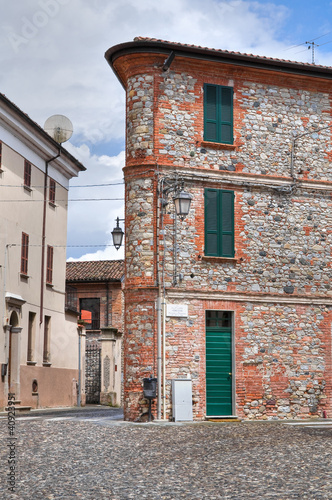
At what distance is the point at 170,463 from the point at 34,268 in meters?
16.3

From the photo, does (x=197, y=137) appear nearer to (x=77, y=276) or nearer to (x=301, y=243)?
(x=301, y=243)

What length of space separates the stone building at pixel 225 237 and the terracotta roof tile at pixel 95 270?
21.0 m

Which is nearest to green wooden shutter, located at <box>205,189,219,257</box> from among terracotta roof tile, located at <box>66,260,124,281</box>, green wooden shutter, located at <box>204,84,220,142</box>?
green wooden shutter, located at <box>204,84,220,142</box>

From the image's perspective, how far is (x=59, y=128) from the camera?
27625 mm

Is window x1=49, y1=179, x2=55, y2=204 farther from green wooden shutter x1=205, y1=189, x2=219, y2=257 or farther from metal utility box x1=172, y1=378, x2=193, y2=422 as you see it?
metal utility box x1=172, y1=378, x2=193, y2=422

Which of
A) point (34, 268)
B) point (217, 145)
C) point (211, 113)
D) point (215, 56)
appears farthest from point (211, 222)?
point (34, 268)

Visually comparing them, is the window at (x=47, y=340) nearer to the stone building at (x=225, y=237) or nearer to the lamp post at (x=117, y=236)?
the lamp post at (x=117, y=236)

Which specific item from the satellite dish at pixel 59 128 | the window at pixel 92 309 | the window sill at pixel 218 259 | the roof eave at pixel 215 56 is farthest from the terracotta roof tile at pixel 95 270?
the window sill at pixel 218 259

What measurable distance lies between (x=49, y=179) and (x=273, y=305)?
1210 cm

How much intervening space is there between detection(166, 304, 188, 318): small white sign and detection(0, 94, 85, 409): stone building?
25.2ft

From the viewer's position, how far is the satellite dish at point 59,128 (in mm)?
27531

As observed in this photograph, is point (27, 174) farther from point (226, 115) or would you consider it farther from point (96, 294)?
point (96, 294)

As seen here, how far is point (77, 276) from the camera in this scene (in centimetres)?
3866

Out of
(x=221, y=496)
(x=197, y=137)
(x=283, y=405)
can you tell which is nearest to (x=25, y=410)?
(x=283, y=405)
